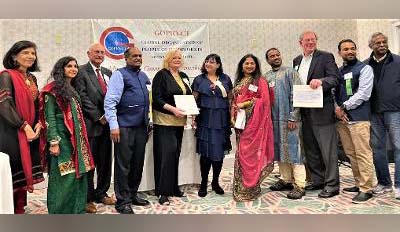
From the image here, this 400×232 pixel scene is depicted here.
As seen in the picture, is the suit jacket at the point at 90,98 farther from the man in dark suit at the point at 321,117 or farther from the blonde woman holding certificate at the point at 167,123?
the man in dark suit at the point at 321,117

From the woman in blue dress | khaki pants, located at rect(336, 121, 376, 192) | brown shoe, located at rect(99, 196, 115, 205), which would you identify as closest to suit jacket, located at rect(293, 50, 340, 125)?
khaki pants, located at rect(336, 121, 376, 192)

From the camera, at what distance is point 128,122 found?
2223 millimetres

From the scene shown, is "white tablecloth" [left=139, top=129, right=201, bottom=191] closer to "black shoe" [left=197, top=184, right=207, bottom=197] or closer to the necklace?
"black shoe" [left=197, top=184, right=207, bottom=197]

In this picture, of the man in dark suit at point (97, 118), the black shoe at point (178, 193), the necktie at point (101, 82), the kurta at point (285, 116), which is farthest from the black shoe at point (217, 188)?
the necktie at point (101, 82)

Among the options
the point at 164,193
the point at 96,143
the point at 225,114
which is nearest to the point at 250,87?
the point at 225,114

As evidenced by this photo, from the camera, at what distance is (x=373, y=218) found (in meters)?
2.21

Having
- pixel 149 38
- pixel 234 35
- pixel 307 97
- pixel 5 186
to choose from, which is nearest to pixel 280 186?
pixel 307 97

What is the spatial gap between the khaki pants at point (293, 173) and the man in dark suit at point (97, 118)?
1066 millimetres

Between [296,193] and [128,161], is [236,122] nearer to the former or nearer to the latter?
[296,193]

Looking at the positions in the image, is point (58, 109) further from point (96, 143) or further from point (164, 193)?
point (164, 193)

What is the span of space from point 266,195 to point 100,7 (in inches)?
61.4

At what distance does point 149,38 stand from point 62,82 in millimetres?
573

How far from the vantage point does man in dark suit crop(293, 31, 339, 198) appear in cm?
226

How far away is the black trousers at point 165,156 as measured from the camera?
2297 mm
